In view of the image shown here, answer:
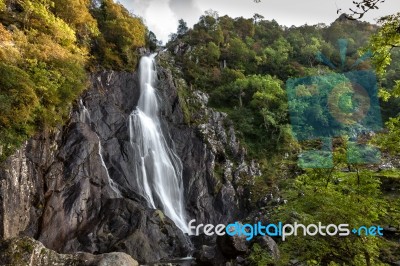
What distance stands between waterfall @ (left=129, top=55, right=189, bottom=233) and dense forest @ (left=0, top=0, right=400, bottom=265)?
129 inches

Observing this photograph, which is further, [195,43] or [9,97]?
[195,43]

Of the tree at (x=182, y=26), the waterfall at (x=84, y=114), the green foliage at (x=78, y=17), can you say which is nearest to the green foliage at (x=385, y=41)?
the waterfall at (x=84, y=114)

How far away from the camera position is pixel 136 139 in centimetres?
2050

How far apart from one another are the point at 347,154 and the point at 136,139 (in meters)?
15.1

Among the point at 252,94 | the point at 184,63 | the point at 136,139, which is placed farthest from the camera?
the point at 184,63

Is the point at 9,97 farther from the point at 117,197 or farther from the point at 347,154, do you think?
the point at 347,154

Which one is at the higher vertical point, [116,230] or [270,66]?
[270,66]

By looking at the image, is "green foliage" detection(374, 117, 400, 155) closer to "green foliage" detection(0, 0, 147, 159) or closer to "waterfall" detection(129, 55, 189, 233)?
"green foliage" detection(0, 0, 147, 159)

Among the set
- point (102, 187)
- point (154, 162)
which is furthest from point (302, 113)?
point (102, 187)

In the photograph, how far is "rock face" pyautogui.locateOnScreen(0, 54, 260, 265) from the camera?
12789 mm

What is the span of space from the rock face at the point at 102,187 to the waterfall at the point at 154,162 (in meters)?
0.55

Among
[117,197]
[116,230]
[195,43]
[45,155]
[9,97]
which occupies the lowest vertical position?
[116,230]

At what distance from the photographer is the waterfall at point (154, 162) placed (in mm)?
18859

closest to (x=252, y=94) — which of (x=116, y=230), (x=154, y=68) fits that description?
(x=154, y=68)
